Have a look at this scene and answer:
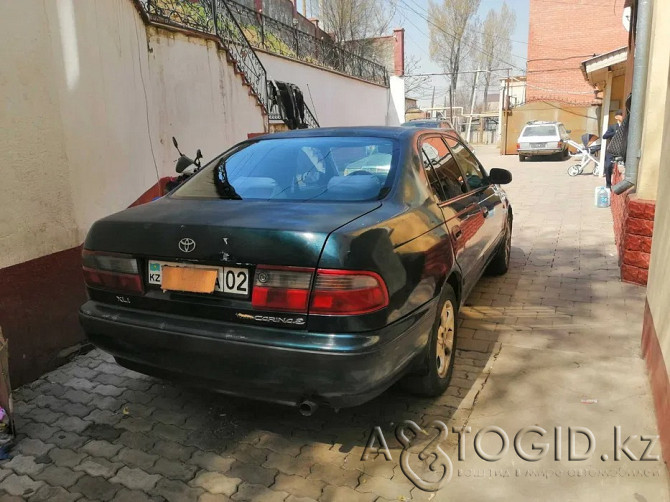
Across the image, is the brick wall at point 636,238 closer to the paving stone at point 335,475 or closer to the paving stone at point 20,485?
the paving stone at point 335,475

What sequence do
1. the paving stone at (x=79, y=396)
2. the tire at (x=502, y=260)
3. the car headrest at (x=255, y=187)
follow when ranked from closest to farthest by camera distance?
the car headrest at (x=255, y=187)
the paving stone at (x=79, y=396)
the tire at (x=502, y=260)

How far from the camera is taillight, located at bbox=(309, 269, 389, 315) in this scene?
7.52 feet

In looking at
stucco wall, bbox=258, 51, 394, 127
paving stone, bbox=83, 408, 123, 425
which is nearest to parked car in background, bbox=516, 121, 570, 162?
stucco wall, bbox=258, 51, 394, 127

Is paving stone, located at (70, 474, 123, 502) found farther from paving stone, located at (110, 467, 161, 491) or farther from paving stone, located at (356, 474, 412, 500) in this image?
paving stone, located at (356, 474, 412, 500)

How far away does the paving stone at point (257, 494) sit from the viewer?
2.45 meters

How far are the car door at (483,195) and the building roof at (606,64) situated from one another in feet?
35.1

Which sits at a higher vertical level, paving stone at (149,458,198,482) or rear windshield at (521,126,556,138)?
rear windshield at (521,126,556,138)

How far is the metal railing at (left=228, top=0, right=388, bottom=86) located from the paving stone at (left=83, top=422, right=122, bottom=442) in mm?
10411

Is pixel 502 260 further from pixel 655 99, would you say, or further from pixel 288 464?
pixel 288 464

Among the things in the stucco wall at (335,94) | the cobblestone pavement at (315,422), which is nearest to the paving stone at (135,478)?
the cobblestone pavement at (315,422)

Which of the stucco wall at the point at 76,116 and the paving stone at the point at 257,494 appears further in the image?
the stucco wall at the point at 76,116

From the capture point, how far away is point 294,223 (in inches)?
97.5

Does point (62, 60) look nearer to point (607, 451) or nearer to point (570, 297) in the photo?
point (607, 451)

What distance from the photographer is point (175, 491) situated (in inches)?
99.4
